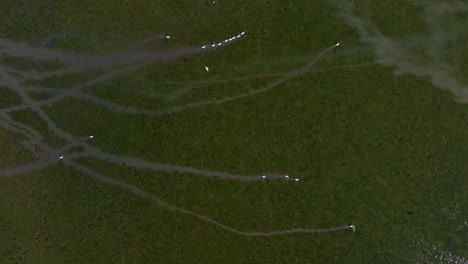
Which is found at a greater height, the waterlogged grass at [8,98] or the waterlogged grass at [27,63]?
the waterlogged grass at [27,63]

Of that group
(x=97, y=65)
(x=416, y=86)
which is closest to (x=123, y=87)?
(x=97, y=65)

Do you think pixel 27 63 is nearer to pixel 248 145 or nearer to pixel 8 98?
pixel 8 98

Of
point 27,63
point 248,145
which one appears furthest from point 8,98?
point 248,145

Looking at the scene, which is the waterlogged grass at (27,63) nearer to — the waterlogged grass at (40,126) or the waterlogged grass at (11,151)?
the waterlogged grass at (40,126)

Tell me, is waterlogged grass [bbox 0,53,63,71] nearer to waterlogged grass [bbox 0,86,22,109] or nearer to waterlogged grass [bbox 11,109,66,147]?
waterlogged grass [bbox 0,86,22,109]

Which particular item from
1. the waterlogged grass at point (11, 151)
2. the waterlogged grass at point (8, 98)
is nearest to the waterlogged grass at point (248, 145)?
the waterlogged grass at point (11, 151)

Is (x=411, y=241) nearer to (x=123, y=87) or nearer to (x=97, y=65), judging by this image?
(x=123, y=87)

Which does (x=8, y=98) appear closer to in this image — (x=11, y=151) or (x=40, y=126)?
(x=40, y=126)

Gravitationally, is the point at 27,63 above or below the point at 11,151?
above

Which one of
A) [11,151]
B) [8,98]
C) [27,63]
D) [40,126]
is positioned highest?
[27,63]
